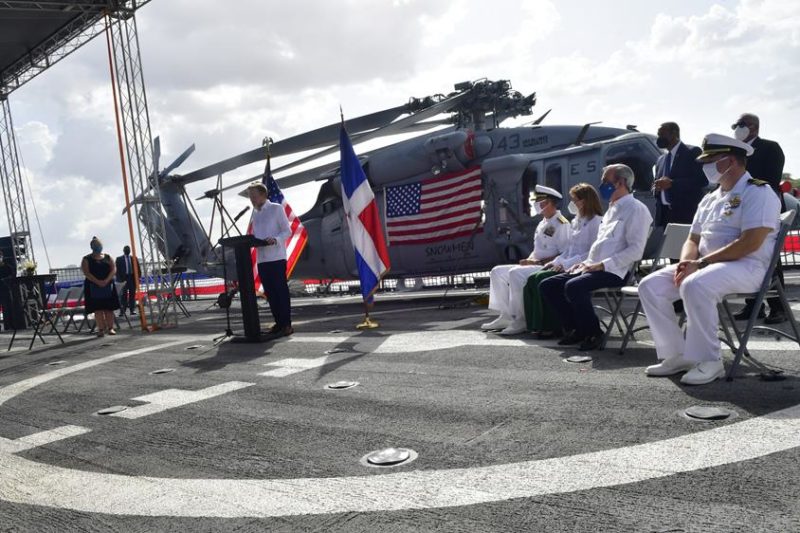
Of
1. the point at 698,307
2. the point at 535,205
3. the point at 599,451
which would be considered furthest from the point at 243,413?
the point at 535,205

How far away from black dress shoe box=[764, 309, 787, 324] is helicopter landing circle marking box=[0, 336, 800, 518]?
10.4 feet

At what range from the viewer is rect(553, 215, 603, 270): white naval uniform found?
234 inches

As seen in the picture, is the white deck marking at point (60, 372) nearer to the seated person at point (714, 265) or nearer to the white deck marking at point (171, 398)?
the white deck marking at point (171, 398)

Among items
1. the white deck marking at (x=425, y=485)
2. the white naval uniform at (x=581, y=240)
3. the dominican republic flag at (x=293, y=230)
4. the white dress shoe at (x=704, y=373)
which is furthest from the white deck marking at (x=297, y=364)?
the dominican republic flag at (x=293, y=230)

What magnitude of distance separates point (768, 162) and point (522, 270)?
2.58m

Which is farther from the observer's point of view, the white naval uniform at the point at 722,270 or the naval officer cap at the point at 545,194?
the naval officer cap at the point at 545,194

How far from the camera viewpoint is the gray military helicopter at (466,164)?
10469 mm

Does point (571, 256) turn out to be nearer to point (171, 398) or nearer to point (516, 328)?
point (516, 328)

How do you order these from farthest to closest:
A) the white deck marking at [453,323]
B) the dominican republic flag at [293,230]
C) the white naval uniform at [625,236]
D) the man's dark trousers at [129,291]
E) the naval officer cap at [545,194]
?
the man's dark trousers at [129,291], the dominican republic flag at [293,230], the white deck marking at [453,323], the naval officer cap at [545,194], the white naval uniform at [625,236]

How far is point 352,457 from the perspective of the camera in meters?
3.00

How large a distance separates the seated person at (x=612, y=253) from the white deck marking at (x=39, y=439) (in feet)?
12.7

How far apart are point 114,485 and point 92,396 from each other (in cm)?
263

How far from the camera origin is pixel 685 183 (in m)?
6.71

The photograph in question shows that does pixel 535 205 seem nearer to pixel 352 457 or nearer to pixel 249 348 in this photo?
pixel 249 348
